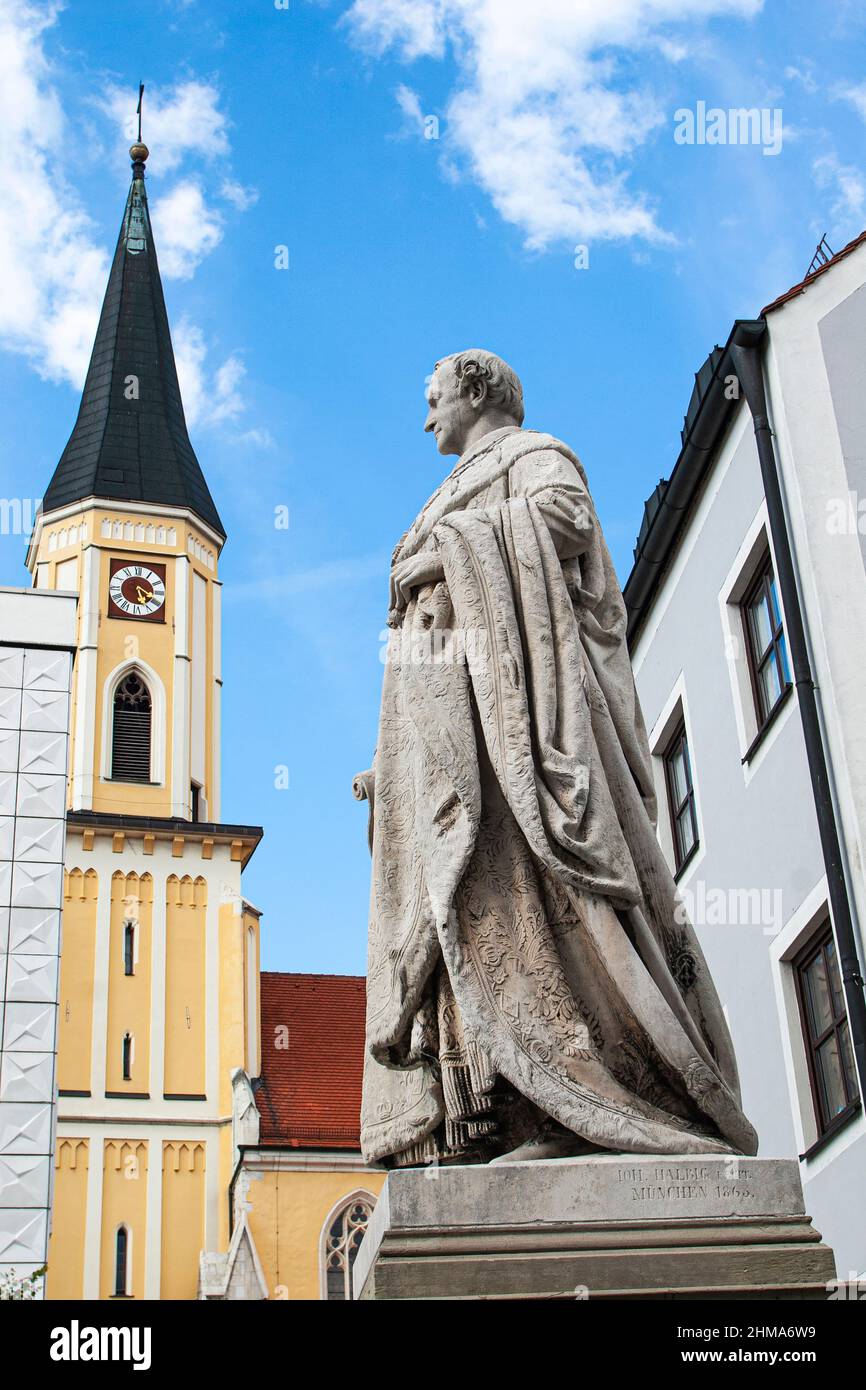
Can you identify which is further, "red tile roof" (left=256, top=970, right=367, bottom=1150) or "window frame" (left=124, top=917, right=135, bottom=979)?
"window frame" (left=124, top=917, right=135, bottom=979)

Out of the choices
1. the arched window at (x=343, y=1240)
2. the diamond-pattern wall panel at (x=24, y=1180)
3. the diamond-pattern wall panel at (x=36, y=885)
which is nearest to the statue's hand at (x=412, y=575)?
the diamond-pattern wall panel at (x=24, y=1180)

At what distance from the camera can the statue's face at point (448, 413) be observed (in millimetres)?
6266

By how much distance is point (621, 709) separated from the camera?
18.0 feet

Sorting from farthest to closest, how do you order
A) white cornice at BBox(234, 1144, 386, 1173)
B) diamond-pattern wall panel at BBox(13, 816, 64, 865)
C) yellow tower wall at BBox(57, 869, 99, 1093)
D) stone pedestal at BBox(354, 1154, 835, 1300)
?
yellow tower wall at BBox(57, 869, 99, 1093), white cornice at BBox(234, 1144, 386, 1173), diamond-pattern wall panel at BBox(13, 816, 64, 865), stone pedestal at BBox(354, 1154, 835, 1300)

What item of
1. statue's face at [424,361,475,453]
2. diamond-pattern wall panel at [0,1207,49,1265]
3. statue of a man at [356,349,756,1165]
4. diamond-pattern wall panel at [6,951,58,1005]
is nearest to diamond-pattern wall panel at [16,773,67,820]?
diamond-pattern wall panel at [6,951,58,1005]

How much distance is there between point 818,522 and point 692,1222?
1127 centimetres

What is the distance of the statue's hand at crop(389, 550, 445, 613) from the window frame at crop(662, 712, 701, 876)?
498 inches

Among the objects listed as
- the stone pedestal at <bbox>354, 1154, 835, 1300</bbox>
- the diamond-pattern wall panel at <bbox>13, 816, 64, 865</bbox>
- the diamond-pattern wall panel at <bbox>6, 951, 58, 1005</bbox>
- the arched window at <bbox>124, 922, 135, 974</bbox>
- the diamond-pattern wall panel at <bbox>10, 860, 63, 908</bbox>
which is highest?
the arched window at <bbox>124, 922, 135, 974</bbox>

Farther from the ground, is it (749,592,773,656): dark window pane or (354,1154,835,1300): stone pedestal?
(749,592,773,656): dark window pane

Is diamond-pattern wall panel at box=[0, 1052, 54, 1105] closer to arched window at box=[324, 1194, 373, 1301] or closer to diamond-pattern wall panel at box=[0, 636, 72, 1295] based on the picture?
diamond-pattern wall panel at box=[0, 636, 72, 1295]

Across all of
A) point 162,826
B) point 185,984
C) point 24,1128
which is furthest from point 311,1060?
point 24,1128

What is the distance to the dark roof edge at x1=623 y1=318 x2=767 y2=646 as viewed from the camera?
16.5m

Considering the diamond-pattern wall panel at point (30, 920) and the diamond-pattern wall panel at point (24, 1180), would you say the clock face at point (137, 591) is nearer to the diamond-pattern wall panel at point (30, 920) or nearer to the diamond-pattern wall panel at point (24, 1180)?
the diamond-pattern wall panel at point (30, 920)
